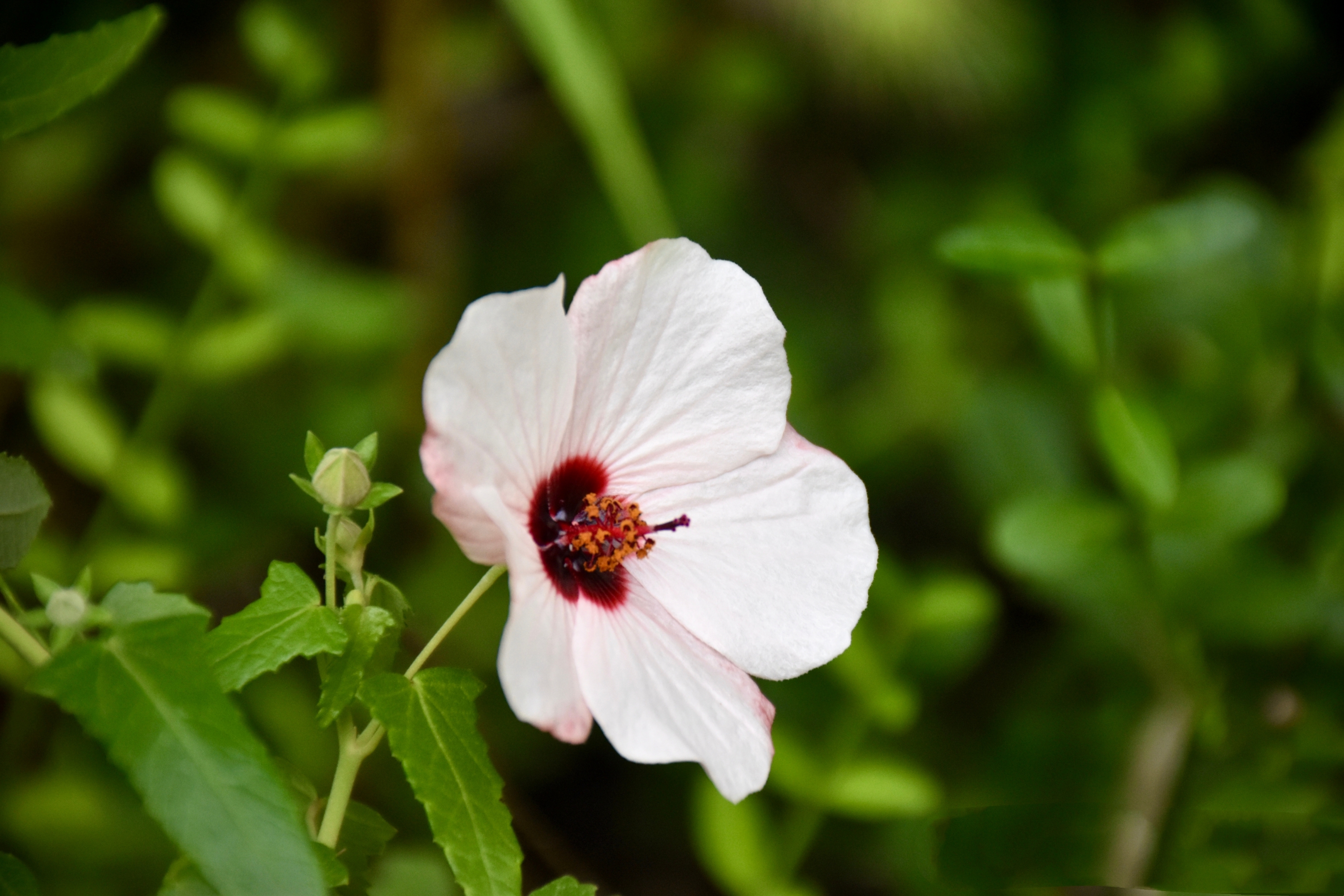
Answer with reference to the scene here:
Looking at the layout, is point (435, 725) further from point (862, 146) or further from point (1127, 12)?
point (1127, 12)

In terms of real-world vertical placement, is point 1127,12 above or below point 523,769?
above

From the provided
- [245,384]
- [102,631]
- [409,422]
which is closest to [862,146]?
[409,422]

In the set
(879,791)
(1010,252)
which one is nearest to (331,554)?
(1010,252)

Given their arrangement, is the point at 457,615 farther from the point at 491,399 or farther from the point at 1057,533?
the point at 1057,533

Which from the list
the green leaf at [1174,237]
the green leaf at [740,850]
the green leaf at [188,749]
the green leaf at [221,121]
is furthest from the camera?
the green leaf at [221,121]

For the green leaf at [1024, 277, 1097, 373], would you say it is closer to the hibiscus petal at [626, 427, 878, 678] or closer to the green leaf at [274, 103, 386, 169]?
the hibiscus petal at [626, 427, 878, 678]

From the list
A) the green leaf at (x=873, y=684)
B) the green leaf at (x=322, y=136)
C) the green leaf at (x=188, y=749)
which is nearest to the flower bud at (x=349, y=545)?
the green leaf at (x=188, y=749)

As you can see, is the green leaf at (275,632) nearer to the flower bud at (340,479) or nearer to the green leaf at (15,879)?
the flower bud at (340,479)
